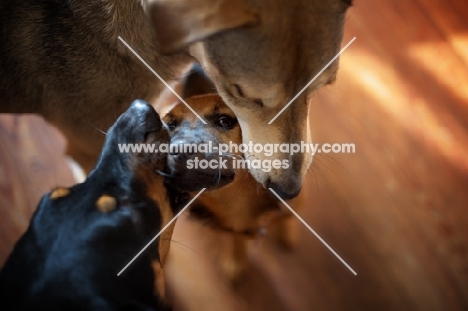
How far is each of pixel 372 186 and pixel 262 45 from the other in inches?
39.9

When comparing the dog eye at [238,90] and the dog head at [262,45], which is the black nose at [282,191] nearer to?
the dog head at [262,45]

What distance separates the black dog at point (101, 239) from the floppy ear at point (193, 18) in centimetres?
23

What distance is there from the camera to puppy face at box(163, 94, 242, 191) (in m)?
1.20

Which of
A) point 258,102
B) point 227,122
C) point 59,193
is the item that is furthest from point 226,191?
point 59,193

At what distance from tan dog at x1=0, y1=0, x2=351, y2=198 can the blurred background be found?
52 cm

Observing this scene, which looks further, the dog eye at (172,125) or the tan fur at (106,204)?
the dog eye at (172,125)

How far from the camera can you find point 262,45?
103 centimetres

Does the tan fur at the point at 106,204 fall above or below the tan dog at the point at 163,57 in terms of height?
below

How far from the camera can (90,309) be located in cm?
100

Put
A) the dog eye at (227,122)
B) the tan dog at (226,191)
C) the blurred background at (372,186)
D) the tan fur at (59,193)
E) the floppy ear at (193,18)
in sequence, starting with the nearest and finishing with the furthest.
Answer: the floppy ear at (193,18) < the tan fur at (59,193) < the tan dog at (226,191) < the dog eye at (227,122) < the blurred background at (372,186)

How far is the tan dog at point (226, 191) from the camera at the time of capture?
1.22m

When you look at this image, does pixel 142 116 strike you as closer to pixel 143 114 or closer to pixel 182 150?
pixel 143 114

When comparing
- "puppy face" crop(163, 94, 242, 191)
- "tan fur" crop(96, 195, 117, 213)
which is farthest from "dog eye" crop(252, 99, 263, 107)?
"tan fur" crop(96, 195, 117, 213)

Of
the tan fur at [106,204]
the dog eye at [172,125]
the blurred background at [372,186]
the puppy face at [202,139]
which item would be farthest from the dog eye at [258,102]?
the blurred background at [372,186]
